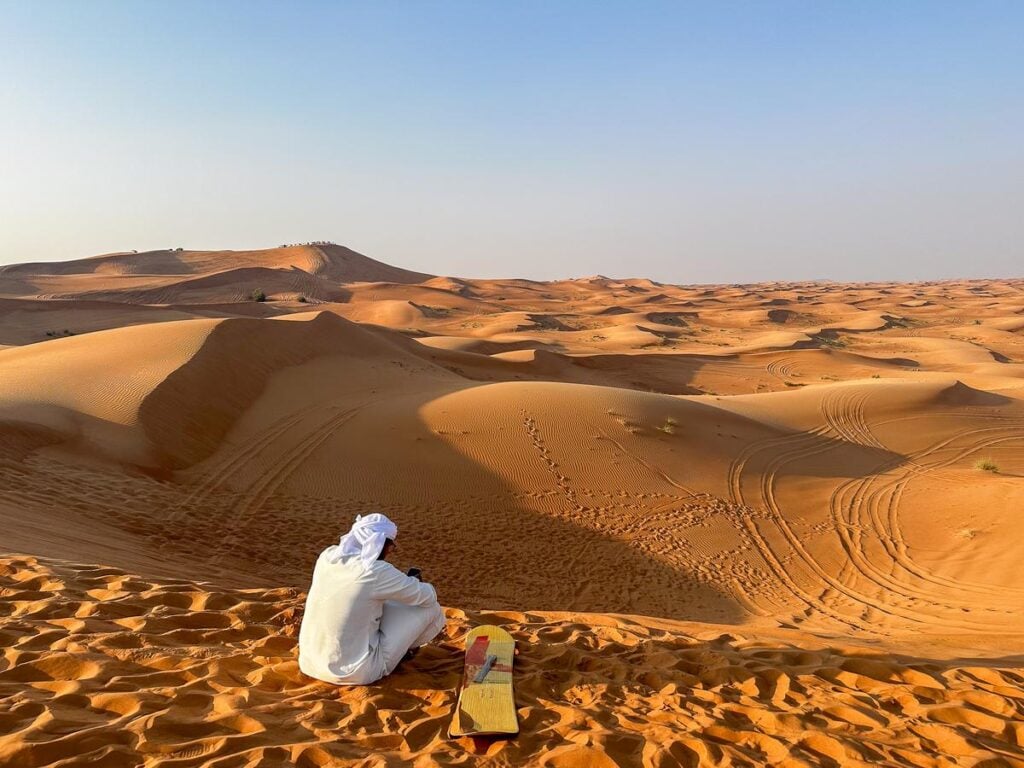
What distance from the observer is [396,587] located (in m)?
3.68

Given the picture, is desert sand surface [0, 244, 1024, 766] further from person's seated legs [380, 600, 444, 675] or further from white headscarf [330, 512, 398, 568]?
white headscarf [330, 512, 398, 568]

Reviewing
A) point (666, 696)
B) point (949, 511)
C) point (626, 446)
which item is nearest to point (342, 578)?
point (666, 696)

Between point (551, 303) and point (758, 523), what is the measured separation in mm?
55255

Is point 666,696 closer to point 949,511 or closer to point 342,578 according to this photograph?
Result: point 342,578

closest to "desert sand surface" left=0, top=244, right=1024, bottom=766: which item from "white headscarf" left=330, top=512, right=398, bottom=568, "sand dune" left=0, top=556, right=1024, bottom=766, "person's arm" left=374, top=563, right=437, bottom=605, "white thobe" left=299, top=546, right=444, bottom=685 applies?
"sand dune" left=0, top=556, right=1024, bottom=766

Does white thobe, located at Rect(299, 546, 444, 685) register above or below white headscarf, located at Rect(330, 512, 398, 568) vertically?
below

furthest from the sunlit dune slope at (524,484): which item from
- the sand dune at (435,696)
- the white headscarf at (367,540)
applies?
the white headscarf at (367,540)

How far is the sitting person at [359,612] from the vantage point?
3639 millimetres

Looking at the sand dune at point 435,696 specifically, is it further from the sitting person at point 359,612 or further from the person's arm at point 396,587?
the person's arm at point 396,587

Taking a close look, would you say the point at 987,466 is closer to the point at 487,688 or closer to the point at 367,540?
the point at 487,688

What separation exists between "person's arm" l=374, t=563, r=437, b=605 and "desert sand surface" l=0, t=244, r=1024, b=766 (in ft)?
1.84

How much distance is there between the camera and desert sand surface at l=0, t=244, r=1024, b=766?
11.1 feet

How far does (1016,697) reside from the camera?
12.7 ft

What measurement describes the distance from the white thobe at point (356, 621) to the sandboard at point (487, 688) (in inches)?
18.9
